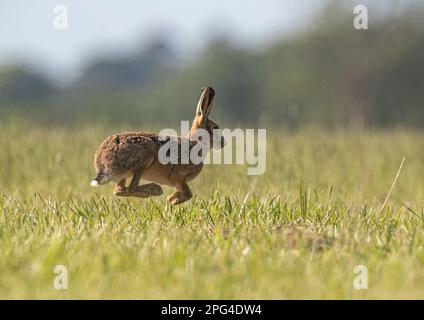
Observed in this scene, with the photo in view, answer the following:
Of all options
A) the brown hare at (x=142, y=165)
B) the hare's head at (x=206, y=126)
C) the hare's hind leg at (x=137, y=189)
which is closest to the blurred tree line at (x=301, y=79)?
the hare's head at (x=206, y=126)

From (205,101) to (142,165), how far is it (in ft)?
2.94

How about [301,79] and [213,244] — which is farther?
[301,79]

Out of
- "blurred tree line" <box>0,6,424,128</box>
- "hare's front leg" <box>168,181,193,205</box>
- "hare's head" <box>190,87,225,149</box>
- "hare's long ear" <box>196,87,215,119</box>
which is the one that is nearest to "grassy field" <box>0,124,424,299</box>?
"hare's front leg" <box>168,181,193,205</box>

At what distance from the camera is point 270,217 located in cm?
684

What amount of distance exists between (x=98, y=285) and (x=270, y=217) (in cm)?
218

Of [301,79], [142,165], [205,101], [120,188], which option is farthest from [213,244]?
[301,79]

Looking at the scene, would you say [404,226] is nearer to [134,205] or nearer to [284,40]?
[134,205]

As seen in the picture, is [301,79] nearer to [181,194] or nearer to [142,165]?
[181,194]

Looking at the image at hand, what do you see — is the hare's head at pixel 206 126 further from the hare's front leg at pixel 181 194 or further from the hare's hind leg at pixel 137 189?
the hare's hind leg at pixel 137 189

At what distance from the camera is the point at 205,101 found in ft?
24.0

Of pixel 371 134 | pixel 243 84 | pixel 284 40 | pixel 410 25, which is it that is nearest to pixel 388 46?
pixel 410 25

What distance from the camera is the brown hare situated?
259 inches

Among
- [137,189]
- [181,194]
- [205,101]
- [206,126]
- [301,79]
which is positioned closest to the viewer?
[137,189]

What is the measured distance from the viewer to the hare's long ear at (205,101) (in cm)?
725
